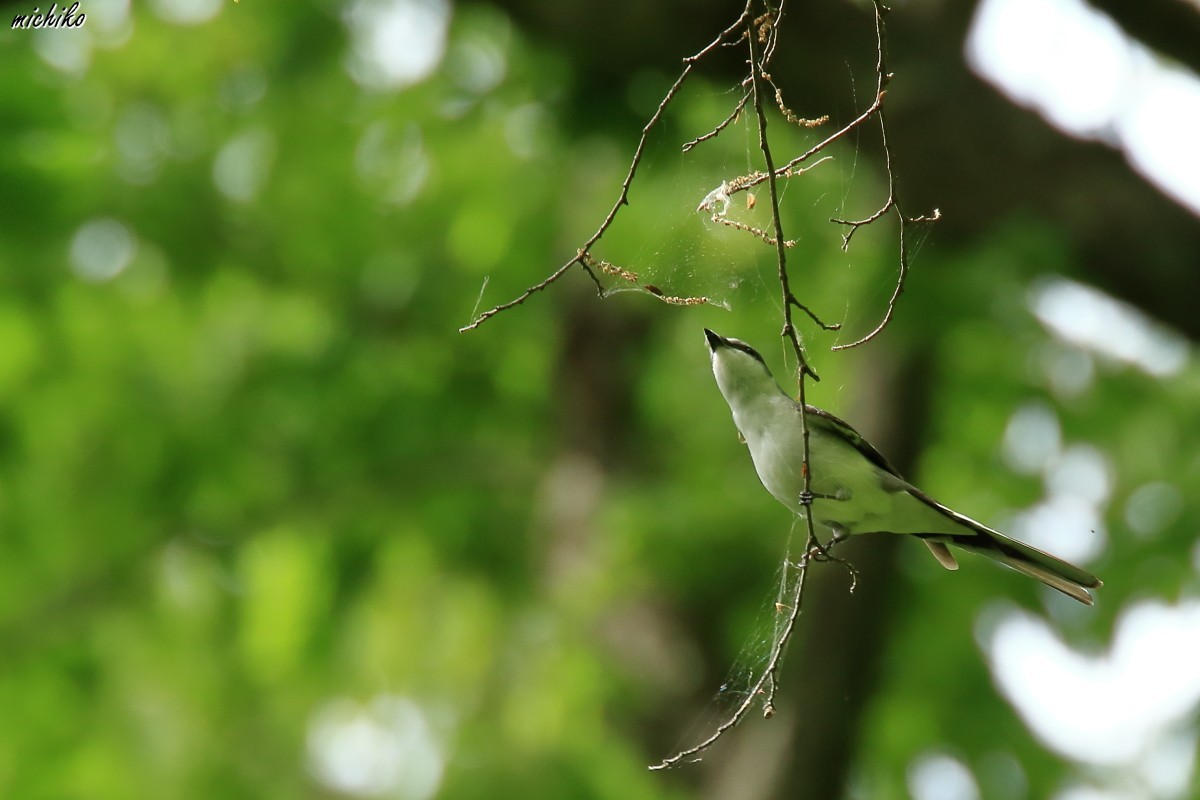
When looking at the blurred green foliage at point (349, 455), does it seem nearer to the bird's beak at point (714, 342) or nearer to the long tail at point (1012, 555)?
the long tail at point (1012, 555)

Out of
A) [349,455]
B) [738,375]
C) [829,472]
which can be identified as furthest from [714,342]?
[349,455]

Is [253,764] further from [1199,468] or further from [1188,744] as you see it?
[1199,468]

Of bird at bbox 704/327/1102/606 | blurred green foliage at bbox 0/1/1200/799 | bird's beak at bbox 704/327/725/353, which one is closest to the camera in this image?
bird at bbox 704/327/1102/606

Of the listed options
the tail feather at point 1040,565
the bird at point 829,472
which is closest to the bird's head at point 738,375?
the bird at point 829,472

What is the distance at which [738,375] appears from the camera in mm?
3371

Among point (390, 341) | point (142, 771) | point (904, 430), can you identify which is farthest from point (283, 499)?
point (904, 430)

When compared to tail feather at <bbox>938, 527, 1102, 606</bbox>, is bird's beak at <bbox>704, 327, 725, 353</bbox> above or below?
above

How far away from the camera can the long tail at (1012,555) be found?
271 cm

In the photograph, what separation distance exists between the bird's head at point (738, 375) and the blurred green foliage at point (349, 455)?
2939mm

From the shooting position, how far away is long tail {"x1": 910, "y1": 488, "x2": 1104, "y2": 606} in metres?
2.71

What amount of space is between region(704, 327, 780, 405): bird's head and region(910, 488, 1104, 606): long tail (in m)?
0.49

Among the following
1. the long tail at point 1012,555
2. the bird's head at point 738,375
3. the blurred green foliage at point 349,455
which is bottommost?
the blurred green foliage at point 349,455

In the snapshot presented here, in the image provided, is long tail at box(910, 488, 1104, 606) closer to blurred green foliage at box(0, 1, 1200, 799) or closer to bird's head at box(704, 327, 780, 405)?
bird's head at box(704, 327, 780, 405)

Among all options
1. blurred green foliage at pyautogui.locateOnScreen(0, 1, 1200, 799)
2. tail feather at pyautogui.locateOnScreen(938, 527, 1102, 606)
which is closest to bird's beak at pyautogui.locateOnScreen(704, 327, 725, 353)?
tail feather at pyautogui.locateOnScreen(938, 527, 1102, 606)
